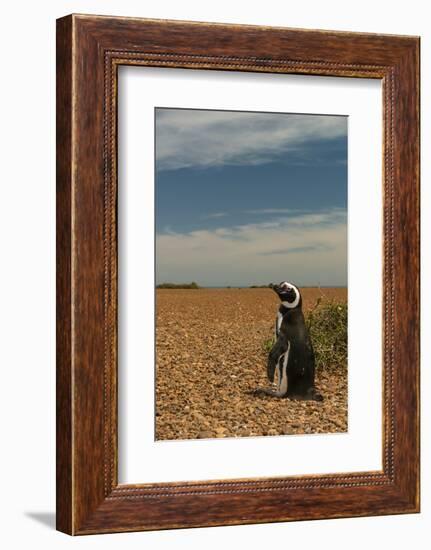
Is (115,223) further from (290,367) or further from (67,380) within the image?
(290,367)

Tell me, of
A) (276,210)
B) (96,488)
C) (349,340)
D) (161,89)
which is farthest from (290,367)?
(161,89)

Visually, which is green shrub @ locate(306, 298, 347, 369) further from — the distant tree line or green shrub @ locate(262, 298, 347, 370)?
the distant tree line

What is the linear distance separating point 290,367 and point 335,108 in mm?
1029

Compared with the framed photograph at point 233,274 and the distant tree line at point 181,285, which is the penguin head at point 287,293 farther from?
the distant tree line at point 181,285

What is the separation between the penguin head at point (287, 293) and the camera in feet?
14.5

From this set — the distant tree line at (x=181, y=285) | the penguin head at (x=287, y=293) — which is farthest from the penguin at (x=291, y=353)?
the distant tree line at (x=181, y=285)

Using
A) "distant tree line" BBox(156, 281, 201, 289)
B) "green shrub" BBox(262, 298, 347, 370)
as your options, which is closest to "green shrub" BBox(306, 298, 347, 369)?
"green shrub" BBox(262, 298, 347, 370)

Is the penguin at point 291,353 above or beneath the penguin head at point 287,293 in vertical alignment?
beneath

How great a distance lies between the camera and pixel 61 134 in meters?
4.18

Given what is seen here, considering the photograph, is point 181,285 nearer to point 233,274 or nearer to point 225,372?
point 233,274

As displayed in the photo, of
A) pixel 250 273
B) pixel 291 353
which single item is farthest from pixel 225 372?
pixel 250 273

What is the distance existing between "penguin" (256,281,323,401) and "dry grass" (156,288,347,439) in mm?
29

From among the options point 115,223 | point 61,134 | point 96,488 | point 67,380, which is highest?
point 61,134

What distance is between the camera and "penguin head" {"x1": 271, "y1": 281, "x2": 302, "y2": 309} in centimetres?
441
